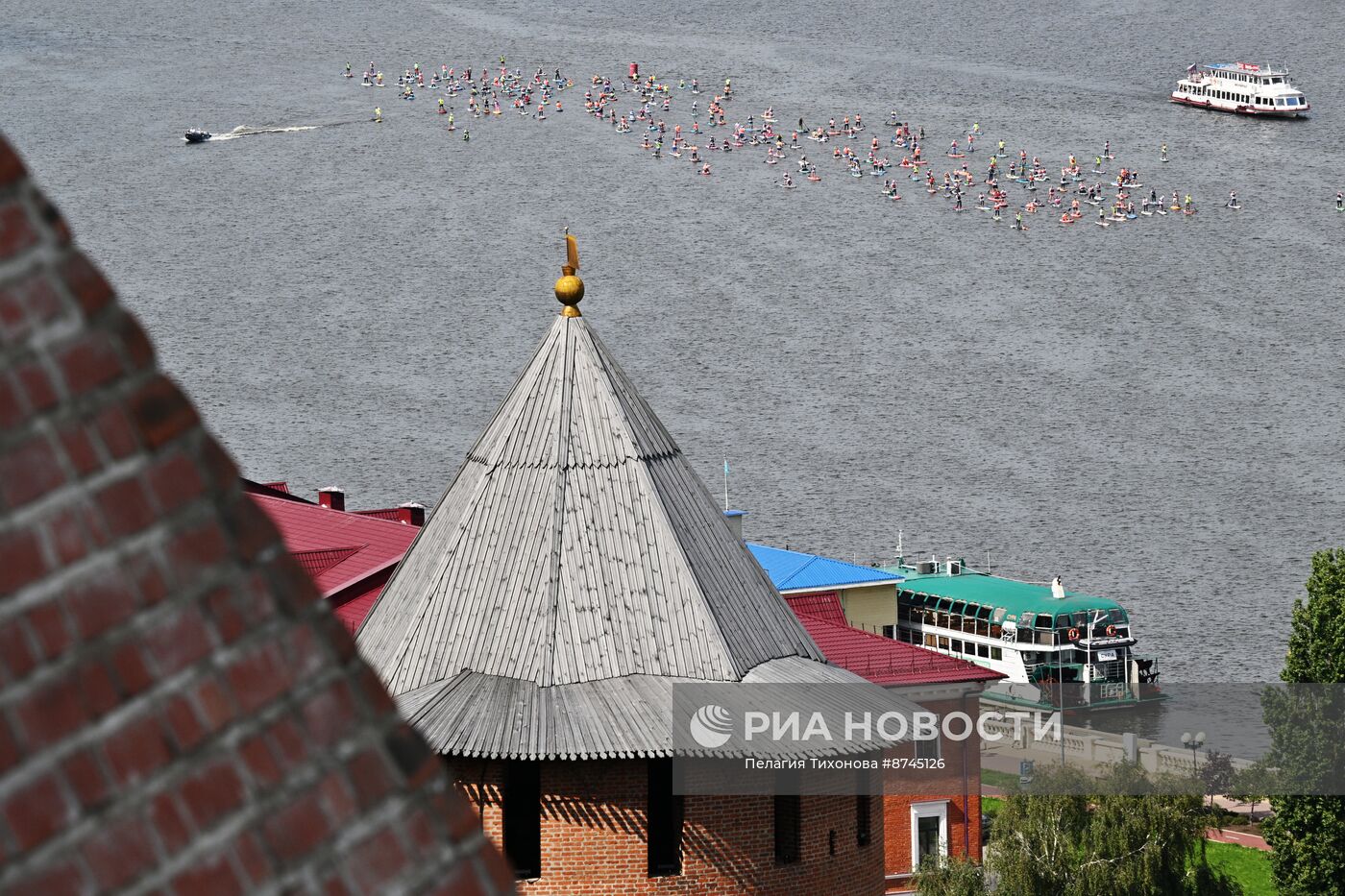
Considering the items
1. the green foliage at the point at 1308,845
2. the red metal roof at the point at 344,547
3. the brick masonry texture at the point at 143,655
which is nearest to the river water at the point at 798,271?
the green foliage at the point at 1308,845

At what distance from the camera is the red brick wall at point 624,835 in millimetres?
17094

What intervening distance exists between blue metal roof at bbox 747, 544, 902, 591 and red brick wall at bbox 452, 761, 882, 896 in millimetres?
36567

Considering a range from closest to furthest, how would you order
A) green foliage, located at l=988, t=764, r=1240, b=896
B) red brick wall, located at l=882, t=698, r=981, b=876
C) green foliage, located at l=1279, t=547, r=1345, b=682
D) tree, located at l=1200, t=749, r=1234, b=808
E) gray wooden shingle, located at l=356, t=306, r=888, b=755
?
gray wooden shingle, located at l=356, t=306, r=888, b=755 < green foliage, located at l=988, t=764, r=1240, b=896 < red brick wall, located at l=882, t=698, r=981, b=876 < green foliage, located at l=1279, t=547, r=1345, b=682 < tree, located at l=1200, t=749, r=1234, b=808

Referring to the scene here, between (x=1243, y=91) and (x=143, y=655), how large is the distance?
14536cm

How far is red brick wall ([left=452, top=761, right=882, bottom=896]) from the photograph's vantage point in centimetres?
1709

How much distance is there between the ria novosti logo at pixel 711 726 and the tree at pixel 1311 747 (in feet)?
96.8

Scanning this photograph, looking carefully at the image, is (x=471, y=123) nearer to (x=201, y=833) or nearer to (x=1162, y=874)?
(x=1162, y=874)

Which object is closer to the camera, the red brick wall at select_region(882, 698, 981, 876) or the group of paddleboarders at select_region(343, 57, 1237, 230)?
the red brick wall at select_region(882, 698, 981, 876)

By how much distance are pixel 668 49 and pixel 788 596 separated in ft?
357

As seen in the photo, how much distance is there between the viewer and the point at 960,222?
125625mm

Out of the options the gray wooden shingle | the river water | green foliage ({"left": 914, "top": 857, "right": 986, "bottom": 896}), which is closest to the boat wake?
the river water

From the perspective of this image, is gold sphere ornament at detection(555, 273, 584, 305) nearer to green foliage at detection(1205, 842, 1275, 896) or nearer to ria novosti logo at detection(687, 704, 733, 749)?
ria novosti logo at detection(687, 704, 733, 749)

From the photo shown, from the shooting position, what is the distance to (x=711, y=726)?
17.2m

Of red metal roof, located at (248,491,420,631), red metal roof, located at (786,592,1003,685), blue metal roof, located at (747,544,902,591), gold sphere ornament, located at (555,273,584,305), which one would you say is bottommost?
blue metal roof, located at (747,544,902,591)
